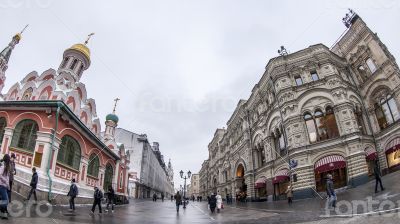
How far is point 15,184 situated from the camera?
39.6ft

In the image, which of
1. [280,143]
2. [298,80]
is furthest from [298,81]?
[280,143]

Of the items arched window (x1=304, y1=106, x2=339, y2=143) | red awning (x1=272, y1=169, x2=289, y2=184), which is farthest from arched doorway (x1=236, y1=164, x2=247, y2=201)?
arched window (x1=304, y1=106, x2=339, y2=143)

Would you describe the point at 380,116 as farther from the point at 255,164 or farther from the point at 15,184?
the point at 15,184

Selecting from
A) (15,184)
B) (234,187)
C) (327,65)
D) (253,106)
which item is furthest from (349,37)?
(15,184)

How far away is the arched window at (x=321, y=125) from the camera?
904 inches

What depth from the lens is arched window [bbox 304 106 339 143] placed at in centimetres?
2295

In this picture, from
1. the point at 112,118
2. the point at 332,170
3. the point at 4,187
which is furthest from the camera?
the point at 112,118

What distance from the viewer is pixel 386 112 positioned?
23719mm

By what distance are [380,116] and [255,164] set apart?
14.9 meters

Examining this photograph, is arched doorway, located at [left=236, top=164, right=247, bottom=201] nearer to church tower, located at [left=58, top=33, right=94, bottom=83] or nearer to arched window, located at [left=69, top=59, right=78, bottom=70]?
church tower, located at [left=58, top=33, right=94, bottom=83]

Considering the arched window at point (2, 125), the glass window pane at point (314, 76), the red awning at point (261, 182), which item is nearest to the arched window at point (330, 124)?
the glass window pane at point (314, 76)

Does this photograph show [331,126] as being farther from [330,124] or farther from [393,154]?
[393,154]

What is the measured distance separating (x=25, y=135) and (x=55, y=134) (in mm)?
1991

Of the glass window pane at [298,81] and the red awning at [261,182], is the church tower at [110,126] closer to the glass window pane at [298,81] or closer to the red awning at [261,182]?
the red awning at [261,182]
